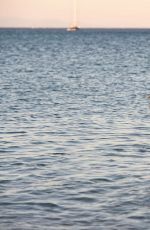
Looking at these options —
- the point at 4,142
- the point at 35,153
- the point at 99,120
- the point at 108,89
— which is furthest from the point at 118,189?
the point at 108,89

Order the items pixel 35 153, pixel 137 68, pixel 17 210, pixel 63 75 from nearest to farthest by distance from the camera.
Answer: pixel 17 210, pixel 35 153, pixel 63 75, pixel 137 68

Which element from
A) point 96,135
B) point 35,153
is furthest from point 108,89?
point 35,153

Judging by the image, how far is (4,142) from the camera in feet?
89.1

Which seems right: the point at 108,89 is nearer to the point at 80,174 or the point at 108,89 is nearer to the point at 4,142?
the point at 4,142

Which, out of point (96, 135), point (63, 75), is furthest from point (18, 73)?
point (96, 135)

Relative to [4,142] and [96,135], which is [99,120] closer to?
[96,135]

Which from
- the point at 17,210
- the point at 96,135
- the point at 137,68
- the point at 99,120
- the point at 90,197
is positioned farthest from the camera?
the point at 137,68

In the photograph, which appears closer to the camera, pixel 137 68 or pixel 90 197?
pixel 90 197

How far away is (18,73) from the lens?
61.9 metres

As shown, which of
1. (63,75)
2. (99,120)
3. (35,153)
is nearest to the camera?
(35,153)

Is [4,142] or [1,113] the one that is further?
[1,113]

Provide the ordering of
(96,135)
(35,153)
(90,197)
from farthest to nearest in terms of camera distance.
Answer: (96,135) → (35,153) → (90,197)

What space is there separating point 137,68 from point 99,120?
37.0 metres

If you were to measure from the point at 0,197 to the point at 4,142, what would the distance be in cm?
754
